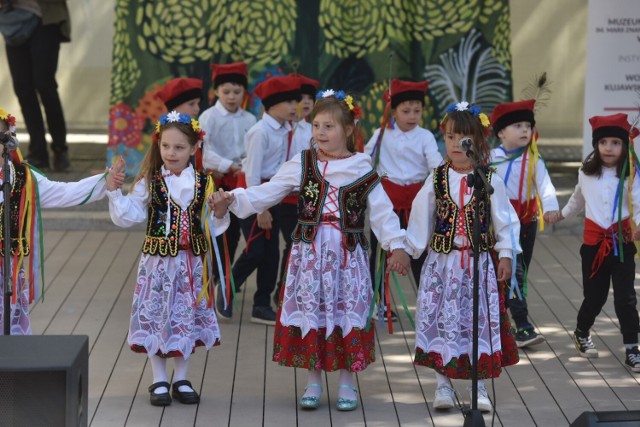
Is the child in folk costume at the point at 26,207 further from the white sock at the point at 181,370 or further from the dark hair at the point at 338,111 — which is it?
the dark hair at the point at 338,111

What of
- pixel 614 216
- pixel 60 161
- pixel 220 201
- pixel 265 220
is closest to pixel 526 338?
pixel 614 216

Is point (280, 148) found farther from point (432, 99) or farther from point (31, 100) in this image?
point (31, 100)

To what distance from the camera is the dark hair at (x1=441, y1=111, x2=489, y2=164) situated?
6.01 meters

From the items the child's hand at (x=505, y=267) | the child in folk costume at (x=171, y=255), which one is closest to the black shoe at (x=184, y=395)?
the child in folk costume at (x=171, y=255)

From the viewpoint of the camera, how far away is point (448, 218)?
236 inches

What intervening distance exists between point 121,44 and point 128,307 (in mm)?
3561

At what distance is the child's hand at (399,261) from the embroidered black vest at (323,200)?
0.21m

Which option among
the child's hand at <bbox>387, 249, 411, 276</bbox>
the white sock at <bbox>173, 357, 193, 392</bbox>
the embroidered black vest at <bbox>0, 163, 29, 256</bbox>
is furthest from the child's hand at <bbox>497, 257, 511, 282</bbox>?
the embroidered black vest at <bbox>0, 163, 29, 256</bbox>

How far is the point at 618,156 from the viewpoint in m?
6.84

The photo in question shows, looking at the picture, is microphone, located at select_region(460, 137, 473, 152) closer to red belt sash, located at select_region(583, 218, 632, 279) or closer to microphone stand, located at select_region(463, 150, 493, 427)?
microphone stand, located at select_region(463, 150, 493, 427)

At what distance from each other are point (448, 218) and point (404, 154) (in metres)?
1.75

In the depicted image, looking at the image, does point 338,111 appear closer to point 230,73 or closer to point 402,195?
point 402,195

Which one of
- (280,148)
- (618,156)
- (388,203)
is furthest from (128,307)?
(618,156)

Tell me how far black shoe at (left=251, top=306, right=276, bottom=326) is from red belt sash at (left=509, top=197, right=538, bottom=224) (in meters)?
1.66
